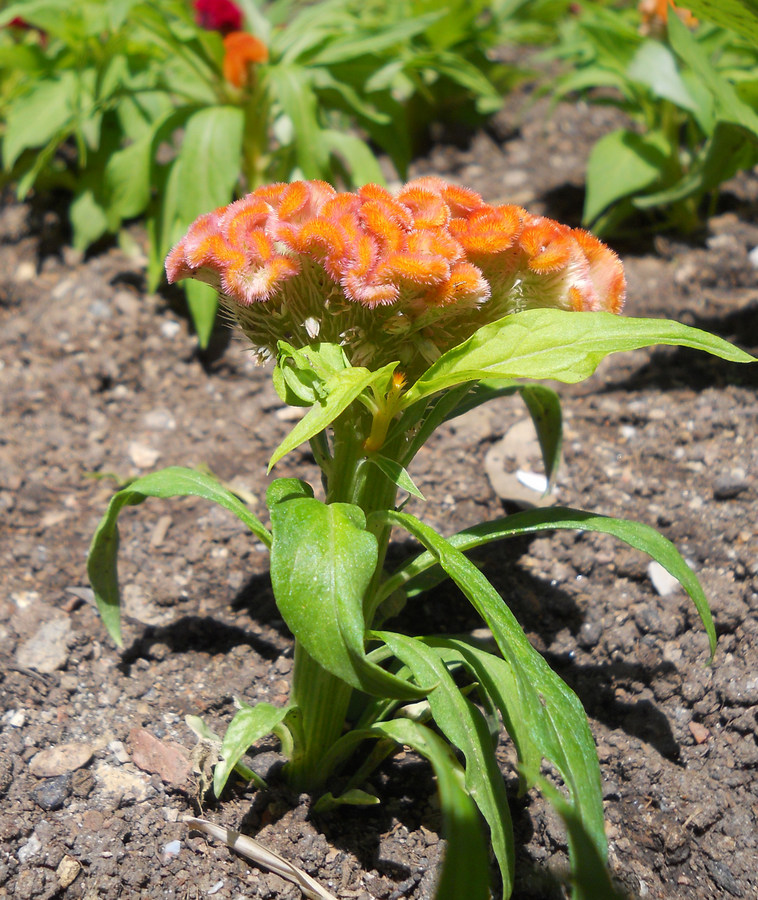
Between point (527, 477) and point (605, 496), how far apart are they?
0.76ft

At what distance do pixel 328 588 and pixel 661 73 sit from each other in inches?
103

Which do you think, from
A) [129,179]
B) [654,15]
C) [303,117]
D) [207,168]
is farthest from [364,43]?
[654,15]

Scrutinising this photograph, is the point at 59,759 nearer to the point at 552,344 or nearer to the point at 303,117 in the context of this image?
the point at 552,344

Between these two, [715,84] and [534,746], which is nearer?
[534,746]

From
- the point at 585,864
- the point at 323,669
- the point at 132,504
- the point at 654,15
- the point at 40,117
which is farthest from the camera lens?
the point at 40,117

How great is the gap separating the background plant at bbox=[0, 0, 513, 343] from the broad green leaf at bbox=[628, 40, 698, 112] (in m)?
0.87

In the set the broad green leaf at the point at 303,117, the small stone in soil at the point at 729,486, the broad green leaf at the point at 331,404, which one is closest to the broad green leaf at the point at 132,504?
the broad green leaf at the point at 331,404

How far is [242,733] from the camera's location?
132 cm

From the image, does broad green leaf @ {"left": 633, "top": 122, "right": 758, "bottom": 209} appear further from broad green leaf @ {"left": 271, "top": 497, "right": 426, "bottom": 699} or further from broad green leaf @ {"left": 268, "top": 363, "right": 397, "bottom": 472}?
broad green leaf @ {"left": 271, "top": 497, "right": 426, "bottom": 699}

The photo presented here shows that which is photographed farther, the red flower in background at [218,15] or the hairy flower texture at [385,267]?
the red flower in background at [218,15]

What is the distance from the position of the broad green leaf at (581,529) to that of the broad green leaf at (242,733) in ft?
1.00

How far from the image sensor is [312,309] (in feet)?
4.21

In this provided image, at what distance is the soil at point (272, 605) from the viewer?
1482 millimetres

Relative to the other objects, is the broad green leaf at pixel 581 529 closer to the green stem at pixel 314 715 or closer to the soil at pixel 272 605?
the green stem at pixel 314 715
